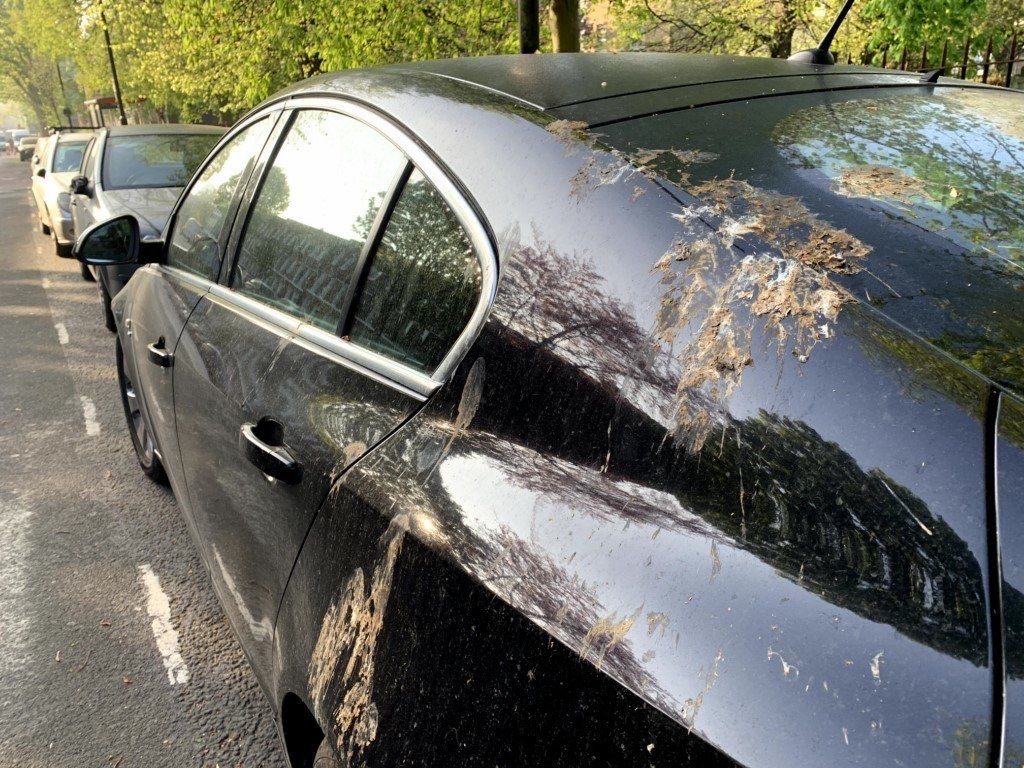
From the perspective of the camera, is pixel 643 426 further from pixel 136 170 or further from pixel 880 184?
pixel 136 170

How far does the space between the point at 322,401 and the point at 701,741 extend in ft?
3.56

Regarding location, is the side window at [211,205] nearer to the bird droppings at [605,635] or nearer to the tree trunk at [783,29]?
the bird droppings at [605,635]

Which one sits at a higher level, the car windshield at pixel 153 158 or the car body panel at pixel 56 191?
the car windshield at pixel 153 158

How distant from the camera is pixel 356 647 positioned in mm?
1477

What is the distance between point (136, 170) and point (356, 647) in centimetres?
872

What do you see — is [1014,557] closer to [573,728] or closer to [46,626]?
[573,728]

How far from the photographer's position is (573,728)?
1055 millimetres

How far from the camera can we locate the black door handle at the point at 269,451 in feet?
5.74

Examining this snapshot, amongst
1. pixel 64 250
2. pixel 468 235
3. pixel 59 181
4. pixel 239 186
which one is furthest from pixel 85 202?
pixel 468 235

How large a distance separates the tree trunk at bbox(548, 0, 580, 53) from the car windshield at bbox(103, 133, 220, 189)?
12.4 feet

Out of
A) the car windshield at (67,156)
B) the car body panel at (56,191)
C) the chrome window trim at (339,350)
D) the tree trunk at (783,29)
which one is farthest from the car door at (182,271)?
the tree trunk at (783,29)

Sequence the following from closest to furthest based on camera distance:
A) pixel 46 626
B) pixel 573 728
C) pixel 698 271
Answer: pixel 573 728, pixel 698 271, pixel 46 626

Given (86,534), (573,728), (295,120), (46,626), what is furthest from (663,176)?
(86,534)

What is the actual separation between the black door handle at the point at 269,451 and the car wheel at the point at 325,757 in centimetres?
52
